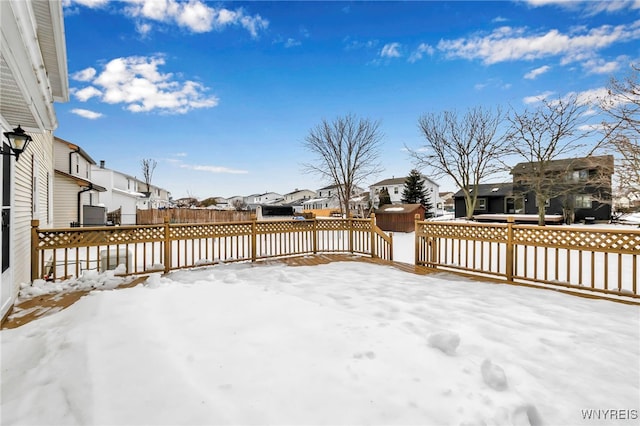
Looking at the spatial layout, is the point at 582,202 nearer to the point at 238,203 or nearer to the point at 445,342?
the point at 445,342

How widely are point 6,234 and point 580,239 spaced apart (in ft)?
27.6

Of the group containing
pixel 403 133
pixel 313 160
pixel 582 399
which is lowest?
pixel 582 399

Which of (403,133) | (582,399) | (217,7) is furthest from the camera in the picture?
(403,133)

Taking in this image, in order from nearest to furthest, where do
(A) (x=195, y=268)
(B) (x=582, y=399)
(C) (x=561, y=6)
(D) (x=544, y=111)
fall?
(B) (x=582, y=399) → (A) (x=195, y=268) → (C) (x=561, y=6) → (D) (x=544, y=111)

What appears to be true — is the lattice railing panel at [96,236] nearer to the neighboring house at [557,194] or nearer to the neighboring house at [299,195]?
the neighboring house at [557,194]

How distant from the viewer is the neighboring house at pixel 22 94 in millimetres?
2400

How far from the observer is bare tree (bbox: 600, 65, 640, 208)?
31.2 ft

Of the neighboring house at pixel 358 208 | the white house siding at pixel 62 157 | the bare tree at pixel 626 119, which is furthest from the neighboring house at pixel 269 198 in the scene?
the bare tree at pixel 626 119

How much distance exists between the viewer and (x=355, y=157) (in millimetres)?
19609

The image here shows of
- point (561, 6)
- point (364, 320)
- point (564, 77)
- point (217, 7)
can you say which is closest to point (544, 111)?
point (564, 77)

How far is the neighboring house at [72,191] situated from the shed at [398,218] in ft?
55.3

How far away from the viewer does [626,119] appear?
378 inches

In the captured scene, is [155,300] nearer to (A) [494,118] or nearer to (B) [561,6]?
(B) [561,6]

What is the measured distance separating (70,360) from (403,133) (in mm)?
23061
